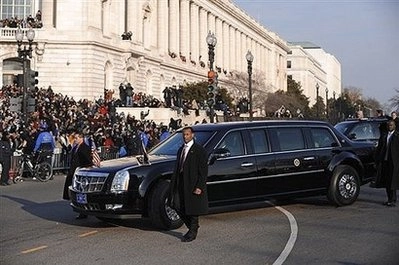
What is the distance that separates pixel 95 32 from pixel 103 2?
20.4 feet

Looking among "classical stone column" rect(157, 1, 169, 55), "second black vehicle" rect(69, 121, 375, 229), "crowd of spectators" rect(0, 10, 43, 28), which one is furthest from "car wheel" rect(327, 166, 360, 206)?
"classical stone column" rect(157, 1, 169, 55)

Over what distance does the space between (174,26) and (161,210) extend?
73825 mm

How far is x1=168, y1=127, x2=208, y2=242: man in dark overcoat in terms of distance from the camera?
919 centimetres

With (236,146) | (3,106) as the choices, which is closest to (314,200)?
(236,146)

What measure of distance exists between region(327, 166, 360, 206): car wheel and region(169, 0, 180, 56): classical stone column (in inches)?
2688

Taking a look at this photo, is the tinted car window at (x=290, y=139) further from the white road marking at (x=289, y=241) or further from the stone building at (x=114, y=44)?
the stone building at (x=114, y=44)

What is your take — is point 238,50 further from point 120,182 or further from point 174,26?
point 120,182

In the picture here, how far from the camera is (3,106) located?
3688 centimetres

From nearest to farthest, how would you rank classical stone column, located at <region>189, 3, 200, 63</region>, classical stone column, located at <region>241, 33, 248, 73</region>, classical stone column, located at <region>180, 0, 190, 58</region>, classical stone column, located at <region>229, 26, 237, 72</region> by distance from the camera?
classical stone column, located at <region>180, 0, 190, 58</region>, classical stone column, located at <region>189, 3, 200, 63</region>, classical stone column, located at <region>229, 26, 237, 72</region>, classical stone column, located at <region>241, 33, 248, 73</region>

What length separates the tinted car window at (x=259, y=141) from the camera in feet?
38.7

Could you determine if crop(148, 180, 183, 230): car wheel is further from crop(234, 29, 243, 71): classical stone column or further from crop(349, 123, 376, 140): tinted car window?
crop(234, 29, 243, 71): classical stone column

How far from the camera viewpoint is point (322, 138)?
43.3 feet

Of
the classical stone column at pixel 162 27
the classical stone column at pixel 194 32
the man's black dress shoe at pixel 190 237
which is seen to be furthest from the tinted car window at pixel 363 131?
the classical stone column at pixel 194 32

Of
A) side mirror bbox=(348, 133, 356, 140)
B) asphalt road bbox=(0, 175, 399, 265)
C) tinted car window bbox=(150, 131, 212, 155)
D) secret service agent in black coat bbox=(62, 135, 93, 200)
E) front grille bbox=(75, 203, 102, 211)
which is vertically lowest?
asphalt road bbox=(0, 175, 399, 265)
